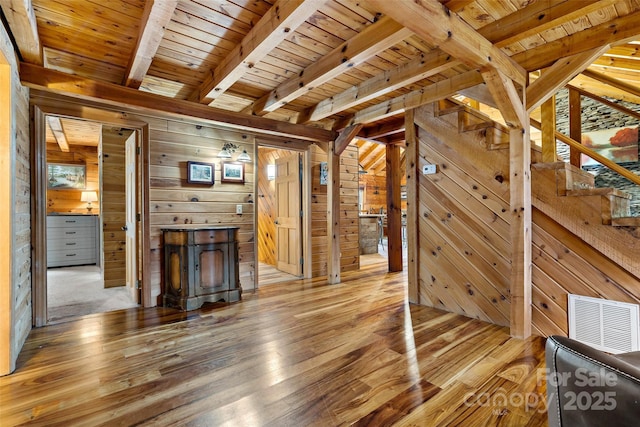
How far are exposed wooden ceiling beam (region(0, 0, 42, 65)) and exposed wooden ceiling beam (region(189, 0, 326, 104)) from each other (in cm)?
126

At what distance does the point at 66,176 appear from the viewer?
6.71 m

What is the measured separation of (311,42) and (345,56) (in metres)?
0.31

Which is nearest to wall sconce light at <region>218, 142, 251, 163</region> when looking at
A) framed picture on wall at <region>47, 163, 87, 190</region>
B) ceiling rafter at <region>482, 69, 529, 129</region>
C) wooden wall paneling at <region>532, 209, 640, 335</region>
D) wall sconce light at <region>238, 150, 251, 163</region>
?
wall sconce light at <region>238, 150, 251, 163</region>

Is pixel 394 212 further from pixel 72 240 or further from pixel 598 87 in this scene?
pixel 72 240

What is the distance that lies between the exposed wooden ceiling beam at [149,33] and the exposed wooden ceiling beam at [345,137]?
2.60 metres

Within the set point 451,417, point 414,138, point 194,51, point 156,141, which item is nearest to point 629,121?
point 414,138

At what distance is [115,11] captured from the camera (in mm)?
2068

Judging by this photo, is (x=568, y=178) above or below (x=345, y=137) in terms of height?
below

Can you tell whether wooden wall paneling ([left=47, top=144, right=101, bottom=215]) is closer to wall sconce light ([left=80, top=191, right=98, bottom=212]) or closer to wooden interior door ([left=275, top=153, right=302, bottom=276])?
wall sconce light ([left=80, top=191, right=98, bottom=212])

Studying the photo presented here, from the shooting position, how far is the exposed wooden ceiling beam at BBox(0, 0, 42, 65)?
1.78 m

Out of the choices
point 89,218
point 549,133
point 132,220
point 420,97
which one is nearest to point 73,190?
point 89,218

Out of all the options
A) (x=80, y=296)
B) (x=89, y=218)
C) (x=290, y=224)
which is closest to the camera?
(x=80, y=296)

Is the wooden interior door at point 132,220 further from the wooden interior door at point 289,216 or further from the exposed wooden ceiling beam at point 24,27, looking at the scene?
the wooden interior door at point 289,216

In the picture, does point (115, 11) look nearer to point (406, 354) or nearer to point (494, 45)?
point (494, 45)
